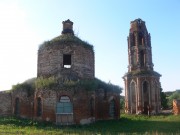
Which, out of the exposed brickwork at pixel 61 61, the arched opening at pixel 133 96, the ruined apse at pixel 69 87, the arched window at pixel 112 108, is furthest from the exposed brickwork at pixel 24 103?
the arched opening at pixel 133 96

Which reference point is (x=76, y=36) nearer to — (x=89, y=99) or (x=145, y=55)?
(x=89, y=99)

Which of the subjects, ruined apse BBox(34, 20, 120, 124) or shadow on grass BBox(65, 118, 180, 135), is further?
ruined apse BBox(34, 20, 120, 124)

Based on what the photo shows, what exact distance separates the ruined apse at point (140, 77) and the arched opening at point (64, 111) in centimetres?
1533

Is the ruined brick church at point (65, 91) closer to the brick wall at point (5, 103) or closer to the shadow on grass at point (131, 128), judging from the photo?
the brick wall at point (5, 103)

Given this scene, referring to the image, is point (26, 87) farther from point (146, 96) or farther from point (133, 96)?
point (146, 96)

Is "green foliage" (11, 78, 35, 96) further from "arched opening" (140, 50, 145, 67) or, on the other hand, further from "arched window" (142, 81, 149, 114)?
"arched opening" (140, 50, 145, 67)

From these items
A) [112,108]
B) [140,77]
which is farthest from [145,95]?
[112,108]

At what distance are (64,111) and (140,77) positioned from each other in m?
16.3

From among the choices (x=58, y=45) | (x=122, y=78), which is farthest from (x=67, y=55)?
(x=122, y=78)

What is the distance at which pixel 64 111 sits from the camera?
21.0 m

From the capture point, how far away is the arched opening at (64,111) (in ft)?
68.4

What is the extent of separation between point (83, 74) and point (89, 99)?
250cm

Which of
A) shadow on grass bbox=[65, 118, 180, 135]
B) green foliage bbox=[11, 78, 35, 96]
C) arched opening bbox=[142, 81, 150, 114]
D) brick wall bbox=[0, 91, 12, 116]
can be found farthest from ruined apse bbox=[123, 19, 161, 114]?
brick wall bbox=[0, 91, 12, 116]

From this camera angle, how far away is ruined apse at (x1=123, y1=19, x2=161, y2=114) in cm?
3475
